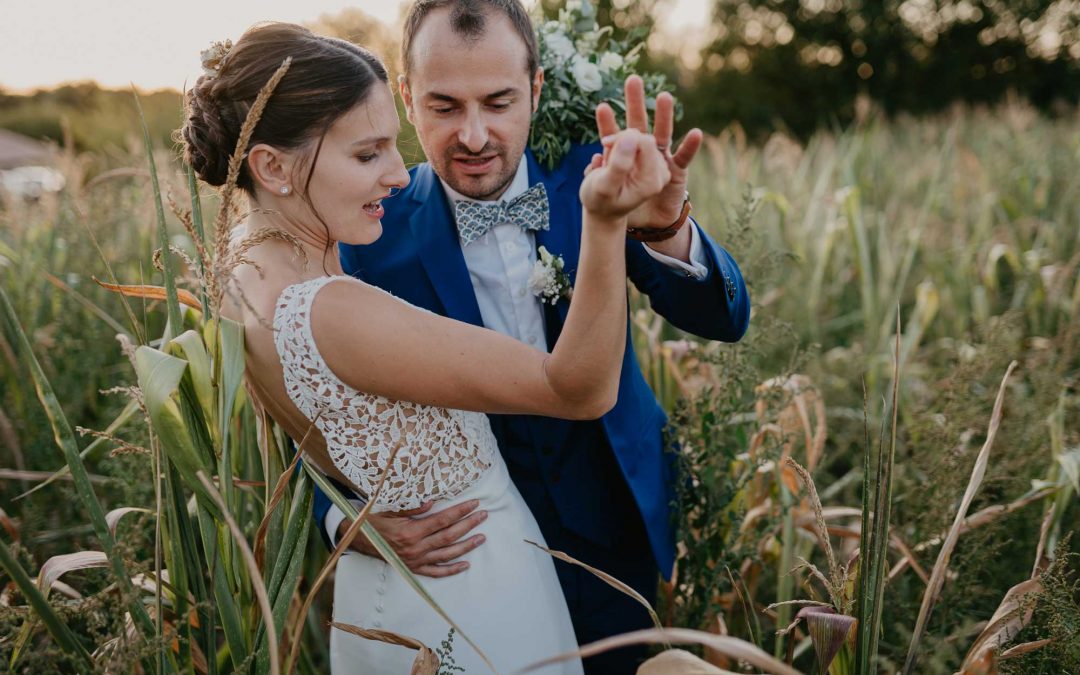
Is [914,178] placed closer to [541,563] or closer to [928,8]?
[541,563]

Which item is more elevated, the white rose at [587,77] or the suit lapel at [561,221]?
the white rose at [587,77]

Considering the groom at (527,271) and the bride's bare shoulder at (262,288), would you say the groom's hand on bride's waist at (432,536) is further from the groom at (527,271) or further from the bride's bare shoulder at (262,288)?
the bride's bare shoulder at (262,288)

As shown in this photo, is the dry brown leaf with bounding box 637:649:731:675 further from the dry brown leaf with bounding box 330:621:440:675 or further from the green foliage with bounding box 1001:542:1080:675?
the green foliage with bounding box 1001:542:1080:675

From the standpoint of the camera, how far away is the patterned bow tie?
80.7 inches

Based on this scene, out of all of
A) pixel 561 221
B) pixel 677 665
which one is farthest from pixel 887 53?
pixel 677 665

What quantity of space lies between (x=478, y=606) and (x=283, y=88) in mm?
1113

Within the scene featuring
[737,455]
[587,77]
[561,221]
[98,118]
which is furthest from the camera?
[98,118]

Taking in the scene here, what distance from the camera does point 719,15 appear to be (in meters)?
20.7

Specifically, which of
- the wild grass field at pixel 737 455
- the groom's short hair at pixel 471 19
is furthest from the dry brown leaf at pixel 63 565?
the groom's short hair at pixel 471 19

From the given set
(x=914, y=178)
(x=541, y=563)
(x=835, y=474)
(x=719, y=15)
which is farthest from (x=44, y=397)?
(x=719, y=15)

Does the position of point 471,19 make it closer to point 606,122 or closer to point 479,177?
point 479,177

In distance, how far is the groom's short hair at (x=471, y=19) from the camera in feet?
6.38

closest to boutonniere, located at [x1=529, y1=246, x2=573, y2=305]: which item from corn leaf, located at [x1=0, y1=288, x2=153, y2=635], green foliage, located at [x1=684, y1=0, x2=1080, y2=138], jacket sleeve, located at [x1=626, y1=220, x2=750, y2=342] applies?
jacket sleeve, located at [x1=626, y1=220, x2=750, y2=342]

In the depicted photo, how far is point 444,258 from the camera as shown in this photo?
203 centimetres
